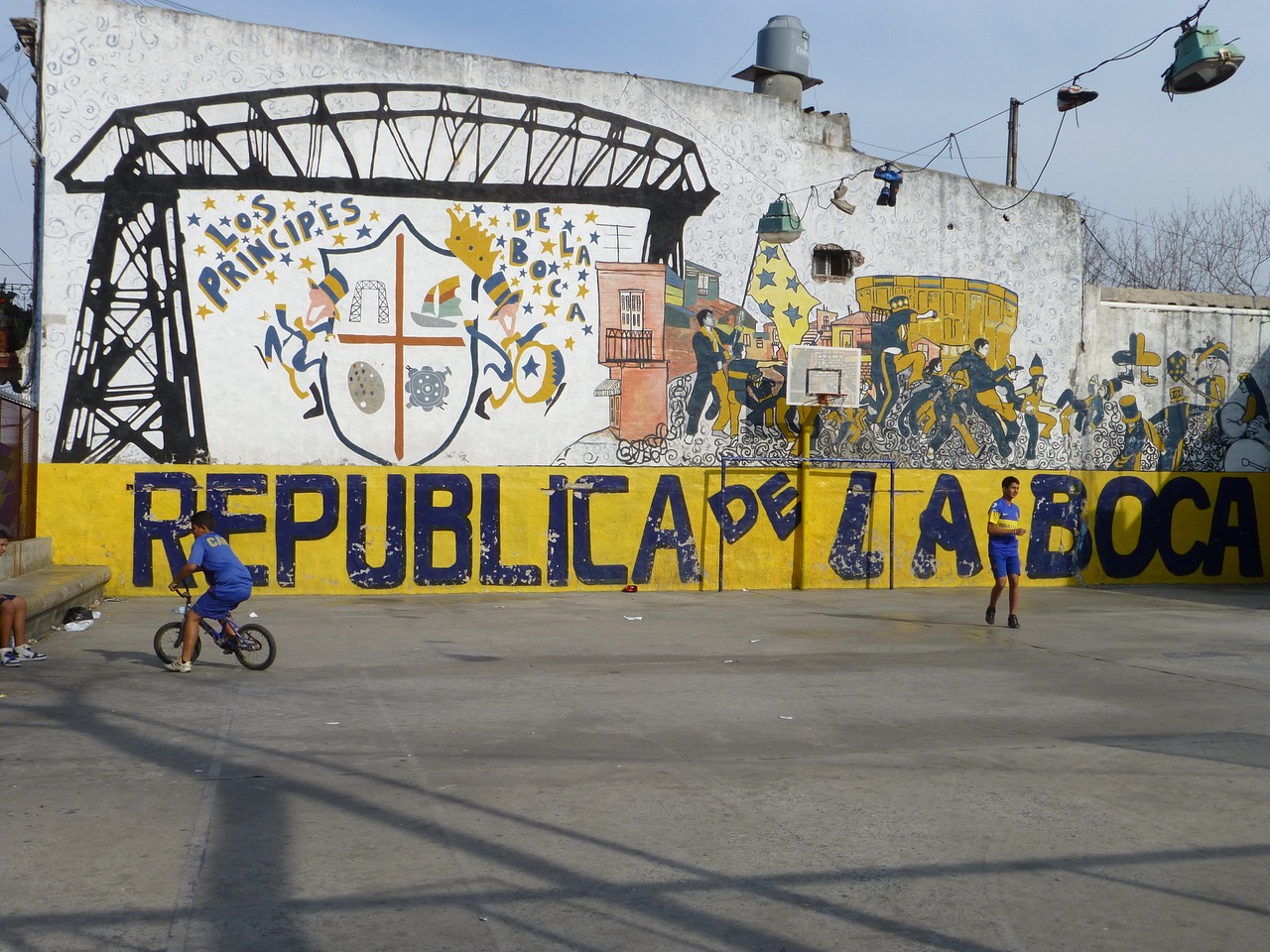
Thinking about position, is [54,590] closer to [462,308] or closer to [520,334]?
[462,308]

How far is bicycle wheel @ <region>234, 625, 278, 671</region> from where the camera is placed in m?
10.3

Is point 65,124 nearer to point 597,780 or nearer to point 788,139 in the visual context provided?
point 788,139

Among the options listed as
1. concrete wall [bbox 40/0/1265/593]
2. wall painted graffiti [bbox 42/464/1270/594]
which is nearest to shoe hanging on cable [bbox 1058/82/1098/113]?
concrete wall [bbox 40/0/1265/593]

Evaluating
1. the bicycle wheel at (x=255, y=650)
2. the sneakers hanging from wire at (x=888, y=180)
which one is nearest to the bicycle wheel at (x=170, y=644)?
the bicycle wheel at (x=255, y=650)

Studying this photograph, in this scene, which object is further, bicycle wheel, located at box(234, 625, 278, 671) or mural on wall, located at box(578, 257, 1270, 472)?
mural on wall, located at box(578, 257, 1270, 472)

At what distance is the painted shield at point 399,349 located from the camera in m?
17.0

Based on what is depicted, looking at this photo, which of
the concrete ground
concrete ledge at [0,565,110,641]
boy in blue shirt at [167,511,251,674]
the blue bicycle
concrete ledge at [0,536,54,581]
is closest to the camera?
the concrete ground

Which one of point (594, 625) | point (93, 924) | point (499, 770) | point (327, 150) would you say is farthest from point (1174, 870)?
point (327, 150)

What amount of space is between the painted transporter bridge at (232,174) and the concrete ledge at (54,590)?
1.95 meters

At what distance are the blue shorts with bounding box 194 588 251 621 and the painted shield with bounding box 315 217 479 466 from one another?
6910 mm

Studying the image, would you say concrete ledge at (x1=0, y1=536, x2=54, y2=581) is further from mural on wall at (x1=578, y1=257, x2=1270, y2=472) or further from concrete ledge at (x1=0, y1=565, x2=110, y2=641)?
mural on wall at (x1=578, y1=257, x2=1270, y2=472)

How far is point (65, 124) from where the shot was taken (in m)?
16.0

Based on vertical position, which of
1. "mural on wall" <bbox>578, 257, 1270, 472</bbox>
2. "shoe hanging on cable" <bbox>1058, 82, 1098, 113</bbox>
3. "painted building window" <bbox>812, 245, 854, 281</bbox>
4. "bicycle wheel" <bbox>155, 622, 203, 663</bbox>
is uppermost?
"shoe hanging on cable" <bbox>1058, 82, 1098, 113</bbox>

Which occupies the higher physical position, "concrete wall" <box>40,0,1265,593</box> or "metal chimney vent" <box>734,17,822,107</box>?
"metal chimney vent" <box>734,17,822,107</box>
